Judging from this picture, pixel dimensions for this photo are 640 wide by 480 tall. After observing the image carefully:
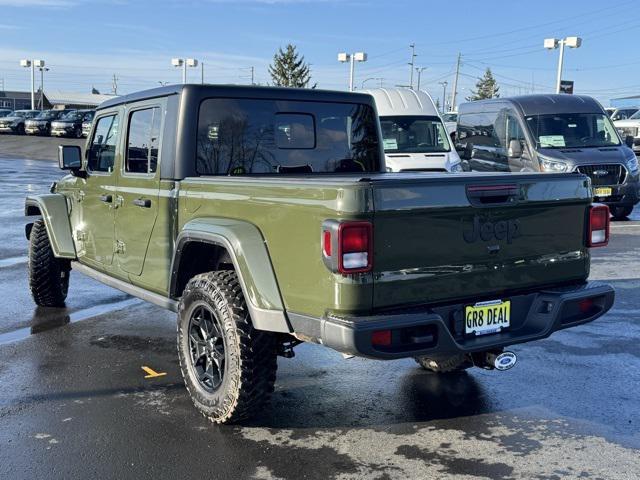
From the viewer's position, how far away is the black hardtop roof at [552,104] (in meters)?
13.3

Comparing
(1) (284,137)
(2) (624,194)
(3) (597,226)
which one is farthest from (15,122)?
(3) (597,226)

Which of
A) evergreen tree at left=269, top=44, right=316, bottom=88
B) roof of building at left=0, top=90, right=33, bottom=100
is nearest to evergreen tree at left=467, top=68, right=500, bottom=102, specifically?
evergreen tree at left=269, top=44, right=316, bottom=88

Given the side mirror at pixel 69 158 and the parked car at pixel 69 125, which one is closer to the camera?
the side mirror at pixel 69 158

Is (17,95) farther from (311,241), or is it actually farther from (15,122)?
(311,241)

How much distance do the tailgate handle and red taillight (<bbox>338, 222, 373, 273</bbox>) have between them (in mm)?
669

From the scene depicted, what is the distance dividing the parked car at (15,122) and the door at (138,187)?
138 feet

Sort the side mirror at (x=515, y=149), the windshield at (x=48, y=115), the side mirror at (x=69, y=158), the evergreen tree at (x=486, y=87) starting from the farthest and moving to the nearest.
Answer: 1. the evergreen tree at (x=486, y=87)
2. the windshield at (x=48, y=115)
3. the side mirror at (x=515, y=149)
4. the side mirror at (x=69, y=158)

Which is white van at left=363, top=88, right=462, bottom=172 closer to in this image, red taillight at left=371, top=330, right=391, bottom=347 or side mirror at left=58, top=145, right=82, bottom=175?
side mirror at left=58, top=145, right=82, bottom=175

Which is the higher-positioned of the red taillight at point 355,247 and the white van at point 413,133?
the white van at point 413,133

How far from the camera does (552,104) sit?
526 inches

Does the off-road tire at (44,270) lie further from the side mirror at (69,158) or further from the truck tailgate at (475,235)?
the truck tailgate at (475,235)

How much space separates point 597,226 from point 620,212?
33.0 feet

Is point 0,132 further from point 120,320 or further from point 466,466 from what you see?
point 466,466

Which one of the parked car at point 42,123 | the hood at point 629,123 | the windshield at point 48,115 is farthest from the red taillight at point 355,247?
the windshield at point 48,115
